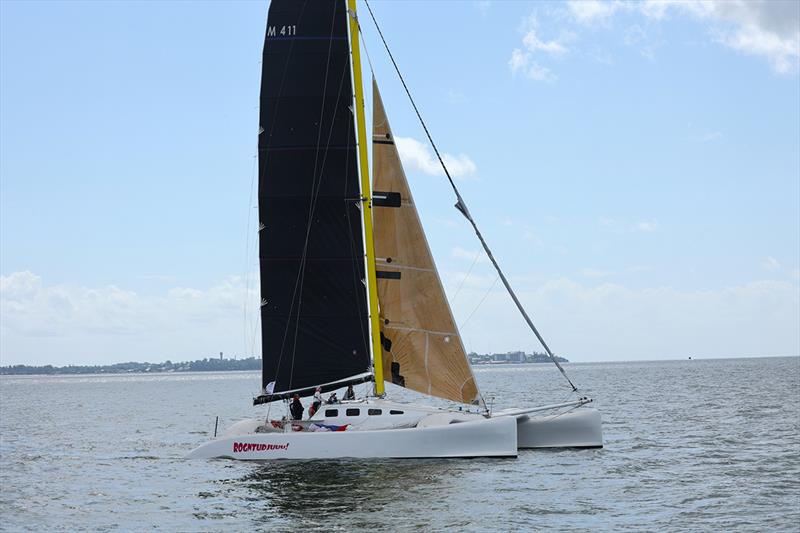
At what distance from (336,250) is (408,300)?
278 cm

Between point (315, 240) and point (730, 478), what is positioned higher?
point (315, 240)

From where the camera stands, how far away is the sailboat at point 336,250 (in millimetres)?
30516

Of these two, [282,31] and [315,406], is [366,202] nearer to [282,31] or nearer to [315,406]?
[282,31]

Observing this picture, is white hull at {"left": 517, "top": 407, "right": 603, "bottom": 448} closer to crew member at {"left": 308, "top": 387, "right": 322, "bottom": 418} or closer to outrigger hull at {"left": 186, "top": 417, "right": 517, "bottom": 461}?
outrigger hull at {"left": 186, "top": 417, "right": 517, "bottom": 461}

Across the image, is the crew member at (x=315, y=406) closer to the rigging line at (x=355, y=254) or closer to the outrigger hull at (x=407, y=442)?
the outrigger hull at (x=407, y=442)

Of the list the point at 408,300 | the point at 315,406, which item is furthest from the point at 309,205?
the point at 315,406

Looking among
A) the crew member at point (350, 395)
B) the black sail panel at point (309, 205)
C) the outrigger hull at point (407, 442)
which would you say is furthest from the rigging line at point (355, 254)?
the outrigger hull at point (407, 442)

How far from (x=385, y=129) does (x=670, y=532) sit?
15838 millimetres

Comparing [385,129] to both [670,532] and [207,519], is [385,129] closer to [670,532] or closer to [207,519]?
[207,519]

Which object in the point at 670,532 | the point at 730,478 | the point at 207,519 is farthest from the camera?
the point at 730,478

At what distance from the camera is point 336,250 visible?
31000mm

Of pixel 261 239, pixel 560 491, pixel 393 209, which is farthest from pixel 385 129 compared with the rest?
pixel 560 491

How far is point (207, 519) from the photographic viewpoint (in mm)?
22906

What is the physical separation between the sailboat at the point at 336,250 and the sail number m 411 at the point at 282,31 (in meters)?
0.04
